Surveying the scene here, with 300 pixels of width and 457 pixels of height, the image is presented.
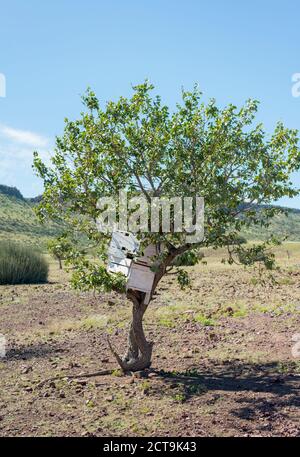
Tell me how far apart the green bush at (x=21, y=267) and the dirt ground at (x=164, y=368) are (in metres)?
6.40

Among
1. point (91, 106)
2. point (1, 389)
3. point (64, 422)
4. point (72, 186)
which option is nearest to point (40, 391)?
point (1, 389)

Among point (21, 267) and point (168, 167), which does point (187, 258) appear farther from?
point (21, 267)

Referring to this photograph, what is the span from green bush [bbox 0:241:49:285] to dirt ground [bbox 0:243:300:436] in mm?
6402

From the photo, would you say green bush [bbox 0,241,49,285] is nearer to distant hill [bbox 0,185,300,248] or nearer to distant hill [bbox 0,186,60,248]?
distant hill [bbox 0,185,300,248]

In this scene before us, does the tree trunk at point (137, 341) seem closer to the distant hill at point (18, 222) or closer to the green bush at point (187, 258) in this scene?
the green bush at point (187, 258)

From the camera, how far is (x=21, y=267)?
2522 cm

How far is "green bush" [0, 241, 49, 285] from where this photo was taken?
25016 millimetres

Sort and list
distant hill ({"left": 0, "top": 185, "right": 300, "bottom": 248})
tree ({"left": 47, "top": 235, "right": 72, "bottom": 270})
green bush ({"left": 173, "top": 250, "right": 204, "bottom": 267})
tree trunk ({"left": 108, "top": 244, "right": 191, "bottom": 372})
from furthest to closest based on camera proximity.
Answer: distant hill ({"left": 0, "top": 185, "right": 300, "bottom": 248})
tree trunk ({"left": 108, "top": 244, "right": 191, "bottom": 372})
tree ({"left": 47, "top": 235, "right": 72, "bottom": 270})
green bush ({"left": 173, "top": 250, "right": 204, "bottom": 267})

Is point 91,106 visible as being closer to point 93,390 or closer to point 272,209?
point 272,209

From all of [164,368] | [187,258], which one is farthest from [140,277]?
[164,368]

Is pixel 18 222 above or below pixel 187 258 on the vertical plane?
below

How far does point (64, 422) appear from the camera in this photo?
766cm

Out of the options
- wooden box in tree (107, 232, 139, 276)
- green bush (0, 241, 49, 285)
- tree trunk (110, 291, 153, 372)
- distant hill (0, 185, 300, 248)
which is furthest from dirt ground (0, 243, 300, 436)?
distant hill (0, 185, 300, 248)

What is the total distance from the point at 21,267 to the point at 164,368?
15940 mm
